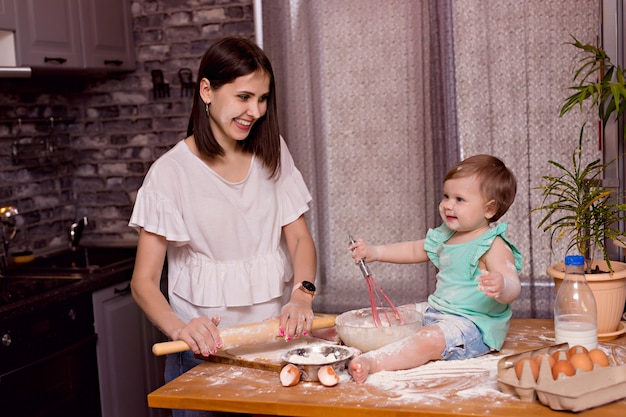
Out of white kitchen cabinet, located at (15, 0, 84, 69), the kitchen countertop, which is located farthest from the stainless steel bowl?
white kitchen cabinet, located at (15, 0, 84, 69)

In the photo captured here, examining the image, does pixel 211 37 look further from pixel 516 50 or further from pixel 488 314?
pixel 488 314

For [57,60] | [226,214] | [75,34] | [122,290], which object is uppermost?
[75,34]

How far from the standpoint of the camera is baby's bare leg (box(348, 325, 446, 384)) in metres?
1.55

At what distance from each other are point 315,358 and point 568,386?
53 centimetres

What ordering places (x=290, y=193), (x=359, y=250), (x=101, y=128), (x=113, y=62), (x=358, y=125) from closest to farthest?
1. (x=359, y=250)
2. (x=290, y=193)
3. (x=358, y=125)
4. (x=113, y=62)
5. (x=101, y=128)

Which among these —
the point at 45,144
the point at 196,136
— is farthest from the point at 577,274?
the point at 45,144

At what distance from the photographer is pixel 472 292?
1739 millimetres

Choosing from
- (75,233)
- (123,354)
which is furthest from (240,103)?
(75,233)

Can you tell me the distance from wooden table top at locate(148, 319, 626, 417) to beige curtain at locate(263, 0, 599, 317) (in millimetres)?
1490

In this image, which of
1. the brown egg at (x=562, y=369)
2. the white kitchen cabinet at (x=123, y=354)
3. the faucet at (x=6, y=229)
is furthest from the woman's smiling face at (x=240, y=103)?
the faucet at (x=6, y=229)

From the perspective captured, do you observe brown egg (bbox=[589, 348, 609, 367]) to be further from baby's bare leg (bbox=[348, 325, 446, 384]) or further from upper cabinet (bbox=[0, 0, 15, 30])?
upper cabinet (bbox=[0, 0, 15, 30])

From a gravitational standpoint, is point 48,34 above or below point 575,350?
above

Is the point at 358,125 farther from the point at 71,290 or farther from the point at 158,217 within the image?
the point at 158,217

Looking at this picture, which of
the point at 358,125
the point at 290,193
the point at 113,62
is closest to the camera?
the point at 290,193
